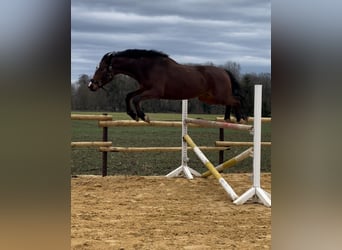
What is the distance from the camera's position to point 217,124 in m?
4.55

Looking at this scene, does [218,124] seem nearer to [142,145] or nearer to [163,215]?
[163,215]

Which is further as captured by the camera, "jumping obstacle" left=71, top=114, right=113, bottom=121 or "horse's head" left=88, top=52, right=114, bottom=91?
"jumping obstacle" left=71, top=114, right=113, bottom=121

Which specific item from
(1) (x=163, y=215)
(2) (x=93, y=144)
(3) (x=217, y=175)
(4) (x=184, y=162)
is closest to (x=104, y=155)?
(2) (x=93, y=144)

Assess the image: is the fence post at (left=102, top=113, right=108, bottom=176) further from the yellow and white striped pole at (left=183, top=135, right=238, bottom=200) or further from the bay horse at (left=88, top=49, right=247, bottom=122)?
the bay horse at (left=88, top=49, right=247, bottom=122)

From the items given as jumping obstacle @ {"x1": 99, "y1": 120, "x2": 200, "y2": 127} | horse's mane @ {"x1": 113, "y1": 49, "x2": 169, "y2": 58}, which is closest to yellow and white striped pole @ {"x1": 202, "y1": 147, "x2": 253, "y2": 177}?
jumping obstacle @ {"x1": 99, "y1": 120, "x2": 200, "y2": 127}

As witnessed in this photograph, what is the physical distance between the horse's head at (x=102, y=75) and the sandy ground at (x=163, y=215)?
1.01 meters

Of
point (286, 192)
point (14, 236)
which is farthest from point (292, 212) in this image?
point (14, 236)

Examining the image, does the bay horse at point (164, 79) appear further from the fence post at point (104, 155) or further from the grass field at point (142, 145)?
the fence post at point (104, 155)

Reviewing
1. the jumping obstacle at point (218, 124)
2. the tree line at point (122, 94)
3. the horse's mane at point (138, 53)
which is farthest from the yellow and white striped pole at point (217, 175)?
the horse's mane at point (138, 53)

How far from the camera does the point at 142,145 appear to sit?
5762 millimetres

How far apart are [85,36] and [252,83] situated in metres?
1.60

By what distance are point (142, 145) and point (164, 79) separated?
187cm

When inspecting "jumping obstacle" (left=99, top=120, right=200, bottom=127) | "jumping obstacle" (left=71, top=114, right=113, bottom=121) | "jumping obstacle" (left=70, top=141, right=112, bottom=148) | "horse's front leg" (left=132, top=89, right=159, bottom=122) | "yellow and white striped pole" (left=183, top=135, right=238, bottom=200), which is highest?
"horse's front leg" (left=132, top=89, right=159, bottom=122)

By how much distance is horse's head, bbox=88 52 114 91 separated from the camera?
357 cm
